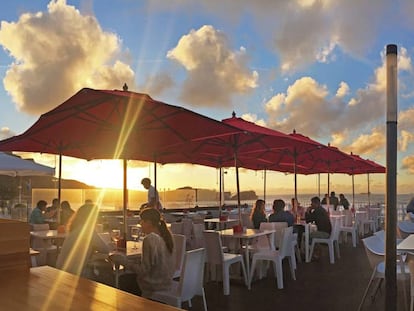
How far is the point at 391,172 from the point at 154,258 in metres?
2.05

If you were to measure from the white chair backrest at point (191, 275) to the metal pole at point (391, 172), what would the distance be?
157cm

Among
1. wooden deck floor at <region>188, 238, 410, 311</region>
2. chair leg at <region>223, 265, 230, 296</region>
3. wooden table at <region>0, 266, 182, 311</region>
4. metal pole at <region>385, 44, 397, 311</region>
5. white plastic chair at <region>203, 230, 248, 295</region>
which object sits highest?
metal pole at <region>385, 44, 397, 311</region>

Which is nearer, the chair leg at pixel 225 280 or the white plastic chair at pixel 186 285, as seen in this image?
the white plastic chair at pixel 186 285

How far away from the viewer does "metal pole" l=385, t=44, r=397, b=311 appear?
3562 millimetres

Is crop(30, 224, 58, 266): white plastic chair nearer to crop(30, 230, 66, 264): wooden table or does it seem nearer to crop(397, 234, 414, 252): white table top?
crop(30, 230, 66, 264): wooden table

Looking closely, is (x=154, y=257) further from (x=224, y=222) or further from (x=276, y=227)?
(x=224, y=222)

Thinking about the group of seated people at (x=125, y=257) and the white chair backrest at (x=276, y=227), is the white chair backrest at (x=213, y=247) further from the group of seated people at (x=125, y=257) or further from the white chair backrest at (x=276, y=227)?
the white chair backrest at (x=276, y=227)

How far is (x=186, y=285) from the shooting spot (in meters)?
3.92

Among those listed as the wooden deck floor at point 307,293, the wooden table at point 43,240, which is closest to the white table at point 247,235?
the wooden deck floor at point 307,293

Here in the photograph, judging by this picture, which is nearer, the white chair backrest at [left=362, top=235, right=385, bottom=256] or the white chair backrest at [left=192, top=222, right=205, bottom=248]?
the white chair backrest at [left=362, top=235, right=385, bottom=256]

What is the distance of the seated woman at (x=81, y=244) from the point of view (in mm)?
Answer: 4242

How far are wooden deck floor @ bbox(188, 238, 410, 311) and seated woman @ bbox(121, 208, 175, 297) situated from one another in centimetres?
116

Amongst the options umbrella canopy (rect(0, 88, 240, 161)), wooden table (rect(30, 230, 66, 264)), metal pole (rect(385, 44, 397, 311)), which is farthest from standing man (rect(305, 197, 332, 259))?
metal pole (rect(385, 44, 397, 311))

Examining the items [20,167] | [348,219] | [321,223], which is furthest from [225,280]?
[348,219]
